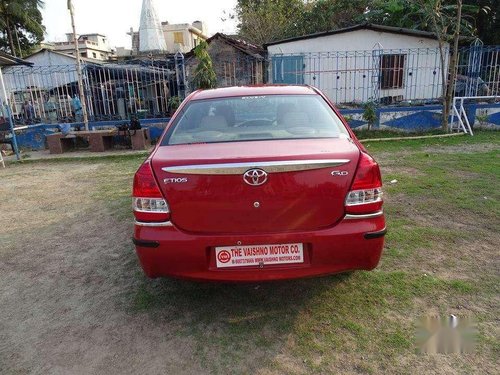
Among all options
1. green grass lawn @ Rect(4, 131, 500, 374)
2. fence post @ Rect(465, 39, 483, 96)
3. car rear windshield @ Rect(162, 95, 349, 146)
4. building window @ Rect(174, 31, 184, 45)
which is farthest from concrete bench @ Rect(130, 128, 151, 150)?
building window @ Rect(174, 31, 184, 45)

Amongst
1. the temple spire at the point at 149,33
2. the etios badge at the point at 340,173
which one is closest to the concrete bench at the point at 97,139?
the etios badge at the point at 340,173

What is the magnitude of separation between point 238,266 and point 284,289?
716mm

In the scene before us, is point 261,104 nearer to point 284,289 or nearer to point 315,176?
point 315,176

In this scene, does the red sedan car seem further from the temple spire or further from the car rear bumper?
the temple spire

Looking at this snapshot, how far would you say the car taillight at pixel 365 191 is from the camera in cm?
240

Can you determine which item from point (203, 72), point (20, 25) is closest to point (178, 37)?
point (20, 25)

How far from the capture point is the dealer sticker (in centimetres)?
239

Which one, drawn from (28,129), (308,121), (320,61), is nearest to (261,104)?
(308,121)

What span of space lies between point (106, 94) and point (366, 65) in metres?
8.97

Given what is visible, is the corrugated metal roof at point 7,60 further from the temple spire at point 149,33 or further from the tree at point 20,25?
the tree at point 20,25

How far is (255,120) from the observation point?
320 cm

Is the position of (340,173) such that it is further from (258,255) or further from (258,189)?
(258,255)

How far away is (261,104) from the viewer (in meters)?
3.25

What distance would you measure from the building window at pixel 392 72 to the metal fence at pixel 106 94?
7.36 meters
